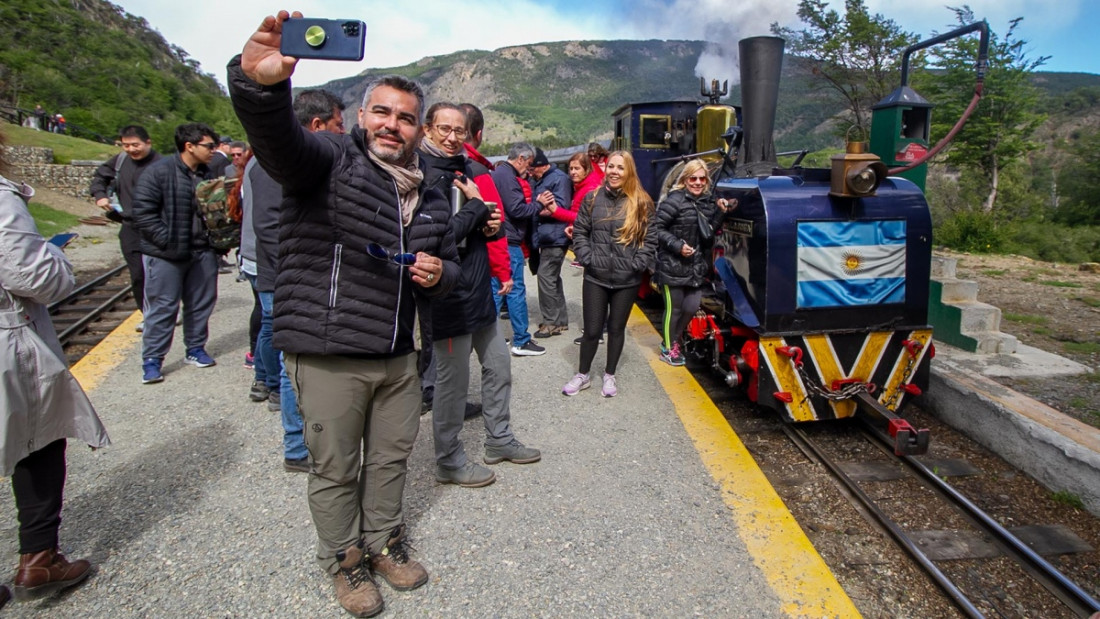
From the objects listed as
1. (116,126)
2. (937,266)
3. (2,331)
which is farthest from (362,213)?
(116,126)

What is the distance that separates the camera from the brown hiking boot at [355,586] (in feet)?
8.25

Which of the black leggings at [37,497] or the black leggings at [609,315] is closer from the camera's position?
the black leggings at [37,497]

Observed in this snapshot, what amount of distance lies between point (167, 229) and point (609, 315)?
3343mm

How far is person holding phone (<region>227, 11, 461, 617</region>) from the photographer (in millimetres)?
2287

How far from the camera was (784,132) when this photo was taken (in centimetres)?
7206

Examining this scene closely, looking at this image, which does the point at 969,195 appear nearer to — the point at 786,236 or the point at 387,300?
the point at 786,236

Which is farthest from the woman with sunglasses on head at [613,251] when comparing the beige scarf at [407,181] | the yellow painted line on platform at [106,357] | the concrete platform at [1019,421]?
the yellow painted line on platform at [106,357]

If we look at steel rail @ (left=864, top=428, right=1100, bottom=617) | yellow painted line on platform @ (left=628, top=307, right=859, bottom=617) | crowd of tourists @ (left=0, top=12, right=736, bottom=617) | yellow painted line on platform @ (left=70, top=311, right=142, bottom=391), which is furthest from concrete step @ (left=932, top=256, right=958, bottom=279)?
yellow painted line on platform @ (left=70, top=311, right=142, bottom=391)

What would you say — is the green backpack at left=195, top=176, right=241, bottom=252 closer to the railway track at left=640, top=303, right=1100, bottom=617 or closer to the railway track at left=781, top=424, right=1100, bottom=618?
the railway track at left=640, top=303, right=1100, bottom=617

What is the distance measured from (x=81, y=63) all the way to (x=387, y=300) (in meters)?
56.0

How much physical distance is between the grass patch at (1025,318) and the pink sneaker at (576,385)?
17.4ft

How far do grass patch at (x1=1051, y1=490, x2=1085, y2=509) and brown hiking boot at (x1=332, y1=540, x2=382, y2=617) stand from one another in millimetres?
3688

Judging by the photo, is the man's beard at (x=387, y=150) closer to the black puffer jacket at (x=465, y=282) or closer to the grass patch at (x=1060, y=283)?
the black puffer jacket at (x=465, y=282)

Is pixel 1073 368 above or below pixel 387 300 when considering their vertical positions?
below
